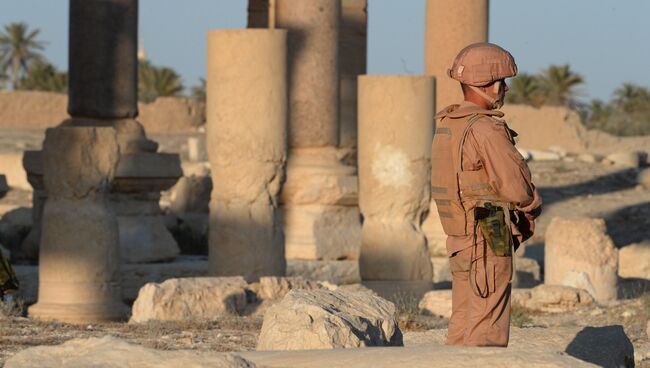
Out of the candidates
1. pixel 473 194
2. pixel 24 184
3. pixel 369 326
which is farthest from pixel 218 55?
pixel 24 184

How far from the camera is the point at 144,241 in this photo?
15.3 m

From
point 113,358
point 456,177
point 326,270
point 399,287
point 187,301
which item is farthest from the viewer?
point 326,270

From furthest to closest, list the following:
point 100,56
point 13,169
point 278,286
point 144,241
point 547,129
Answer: point 547,129, point 13,169, point 100,56, point 144,241, point 278,286

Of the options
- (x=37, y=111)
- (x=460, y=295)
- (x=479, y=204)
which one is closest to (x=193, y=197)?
(x=460, y=295)

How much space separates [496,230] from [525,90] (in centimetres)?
4357

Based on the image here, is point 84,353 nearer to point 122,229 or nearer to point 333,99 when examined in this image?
point 122,229

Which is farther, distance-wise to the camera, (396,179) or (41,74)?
(41,74)

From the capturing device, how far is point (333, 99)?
16.8 metres

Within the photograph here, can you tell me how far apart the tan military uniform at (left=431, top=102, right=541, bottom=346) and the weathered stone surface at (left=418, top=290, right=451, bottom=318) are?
6291 millimetres

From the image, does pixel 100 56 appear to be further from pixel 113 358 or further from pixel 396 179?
pixel 113 358

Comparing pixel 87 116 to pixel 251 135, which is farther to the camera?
pixel 87 116

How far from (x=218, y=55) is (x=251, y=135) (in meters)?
0.73

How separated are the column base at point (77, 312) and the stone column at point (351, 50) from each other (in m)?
7.88

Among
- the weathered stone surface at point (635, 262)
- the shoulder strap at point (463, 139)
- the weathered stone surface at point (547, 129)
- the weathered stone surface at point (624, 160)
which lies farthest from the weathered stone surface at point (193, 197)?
the weathered stone surface at point (547, 129)
